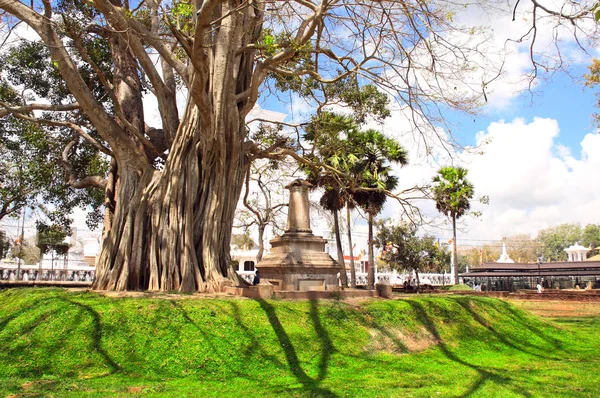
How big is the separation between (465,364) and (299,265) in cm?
463

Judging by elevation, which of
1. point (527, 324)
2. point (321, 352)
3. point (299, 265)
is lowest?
point (321, 352)

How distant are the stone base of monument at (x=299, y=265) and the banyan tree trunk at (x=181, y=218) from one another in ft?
3.09

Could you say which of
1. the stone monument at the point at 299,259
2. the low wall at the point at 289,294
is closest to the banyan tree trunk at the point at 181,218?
the low wall at the point at 289,294

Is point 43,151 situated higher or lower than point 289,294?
higher

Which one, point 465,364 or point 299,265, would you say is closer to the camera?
point 465,364

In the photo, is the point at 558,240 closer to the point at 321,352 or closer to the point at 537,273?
the point at 537,273

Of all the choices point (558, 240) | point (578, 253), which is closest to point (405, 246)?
point (578, 253)

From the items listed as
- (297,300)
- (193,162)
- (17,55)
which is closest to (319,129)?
(193,162)

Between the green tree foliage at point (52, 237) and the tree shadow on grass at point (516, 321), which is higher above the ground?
the green tree foliage at point (52, 237)

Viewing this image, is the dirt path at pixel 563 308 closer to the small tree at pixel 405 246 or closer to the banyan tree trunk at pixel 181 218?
the small tree at pixel 405 246

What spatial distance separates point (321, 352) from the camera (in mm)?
7512

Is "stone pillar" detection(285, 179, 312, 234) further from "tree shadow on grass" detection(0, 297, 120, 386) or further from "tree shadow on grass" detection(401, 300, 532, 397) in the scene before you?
"tree shadow on grass" detection(0, 297, 120, 386)

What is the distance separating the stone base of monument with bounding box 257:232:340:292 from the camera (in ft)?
37.2

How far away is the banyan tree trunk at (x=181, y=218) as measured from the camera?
10.7 meters
